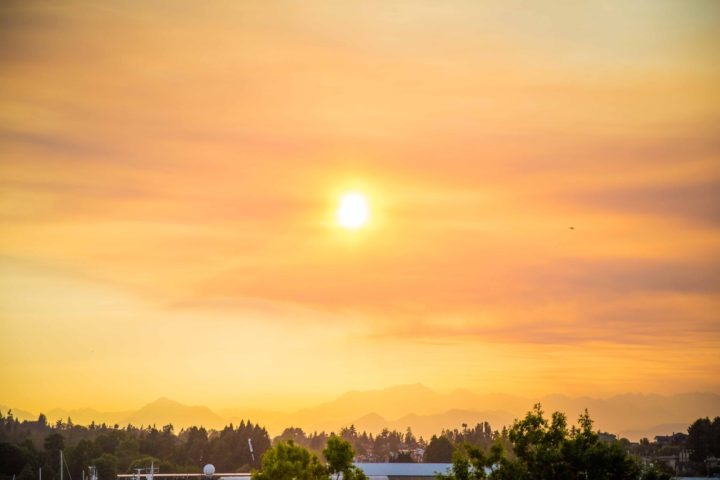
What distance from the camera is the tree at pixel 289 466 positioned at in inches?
3664

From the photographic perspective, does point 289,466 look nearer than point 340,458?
No

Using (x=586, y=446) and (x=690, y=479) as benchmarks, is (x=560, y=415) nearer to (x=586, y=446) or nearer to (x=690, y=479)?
(x=586, y=446)

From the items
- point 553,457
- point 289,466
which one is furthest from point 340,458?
point 553,457

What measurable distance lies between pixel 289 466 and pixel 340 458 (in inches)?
161

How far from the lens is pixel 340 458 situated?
91.9 m

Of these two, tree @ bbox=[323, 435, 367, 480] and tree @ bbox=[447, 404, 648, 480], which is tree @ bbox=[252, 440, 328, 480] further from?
tree @ bbox=[447, 404, 648, 480]

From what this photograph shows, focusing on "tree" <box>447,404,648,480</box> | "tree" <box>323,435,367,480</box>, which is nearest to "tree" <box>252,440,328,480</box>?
"tree" <box>323,435,367,480</box>

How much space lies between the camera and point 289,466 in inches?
3656

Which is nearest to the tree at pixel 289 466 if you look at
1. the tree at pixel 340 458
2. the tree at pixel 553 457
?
the tree at pixel 340 458

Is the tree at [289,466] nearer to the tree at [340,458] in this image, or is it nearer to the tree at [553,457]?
the tree at [340,458]

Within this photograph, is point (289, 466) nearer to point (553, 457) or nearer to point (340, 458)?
point (340, 458)

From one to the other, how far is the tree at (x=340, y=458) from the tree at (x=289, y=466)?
5.12ft

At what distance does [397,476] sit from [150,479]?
64748 mm

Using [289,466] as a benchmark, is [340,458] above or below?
above
